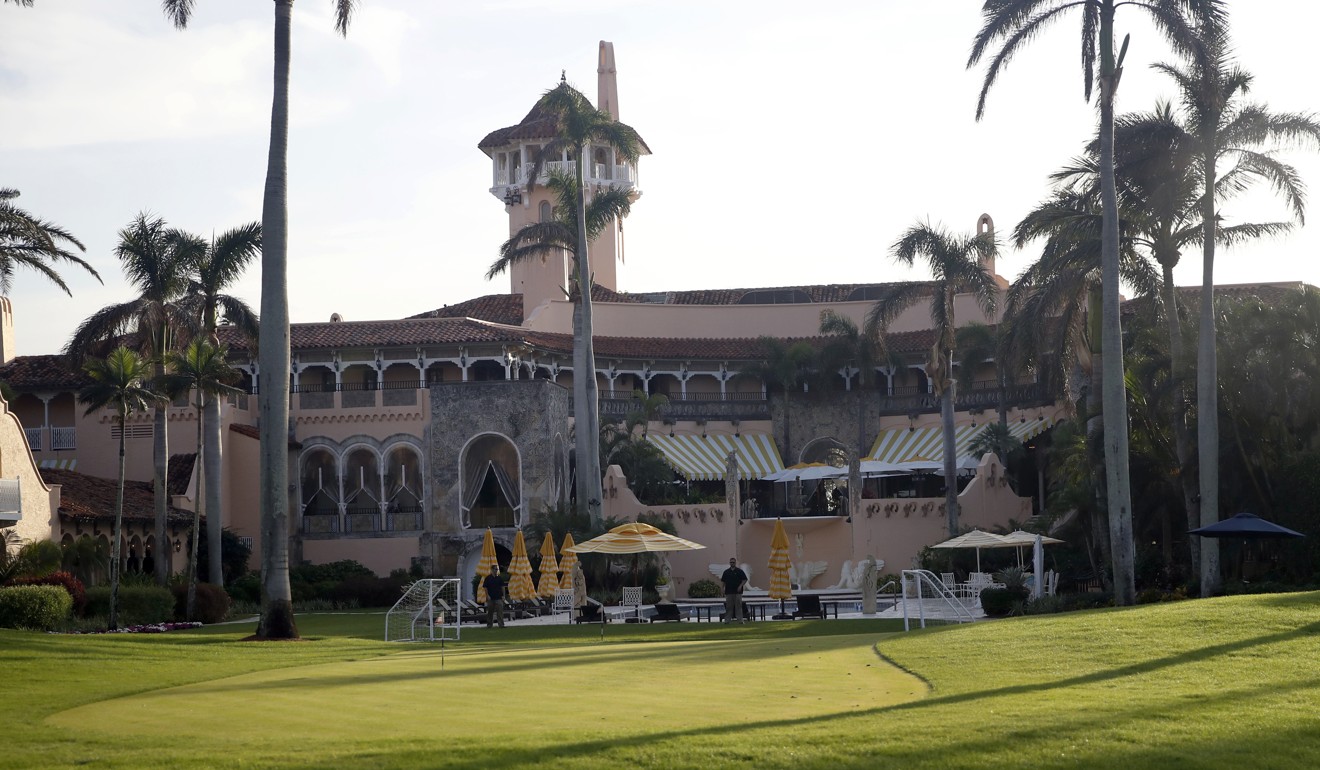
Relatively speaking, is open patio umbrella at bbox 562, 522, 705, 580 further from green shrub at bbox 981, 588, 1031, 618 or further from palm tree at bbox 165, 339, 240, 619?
palm tree at bbox 165, 339, 240, 619

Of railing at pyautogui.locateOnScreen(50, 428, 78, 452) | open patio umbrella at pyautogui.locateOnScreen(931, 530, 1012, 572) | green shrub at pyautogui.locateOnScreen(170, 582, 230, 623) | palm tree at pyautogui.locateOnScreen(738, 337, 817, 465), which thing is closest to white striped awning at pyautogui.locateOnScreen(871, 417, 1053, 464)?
palm tree at pyautogui.locateOnScreen(738, 337, 817, 465)

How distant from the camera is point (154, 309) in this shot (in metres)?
41.1

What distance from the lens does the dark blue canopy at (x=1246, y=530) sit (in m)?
27.9

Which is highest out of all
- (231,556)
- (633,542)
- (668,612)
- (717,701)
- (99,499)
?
(99,499)

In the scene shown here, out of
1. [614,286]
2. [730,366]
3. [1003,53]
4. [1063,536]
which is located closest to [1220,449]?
[1063,536]

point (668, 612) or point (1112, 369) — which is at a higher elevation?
point (1112, 369)

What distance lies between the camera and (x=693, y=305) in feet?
214

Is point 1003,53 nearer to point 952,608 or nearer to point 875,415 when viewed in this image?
point 952,608

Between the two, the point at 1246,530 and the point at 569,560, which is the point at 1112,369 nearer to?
the point at 1246,530

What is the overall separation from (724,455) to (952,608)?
25.5 metres

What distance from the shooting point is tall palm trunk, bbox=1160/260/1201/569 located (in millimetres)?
33906

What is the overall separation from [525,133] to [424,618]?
37890 mm

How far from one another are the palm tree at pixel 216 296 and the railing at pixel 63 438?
1033 cm

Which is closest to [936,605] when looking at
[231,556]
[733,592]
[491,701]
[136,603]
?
[733,592]
